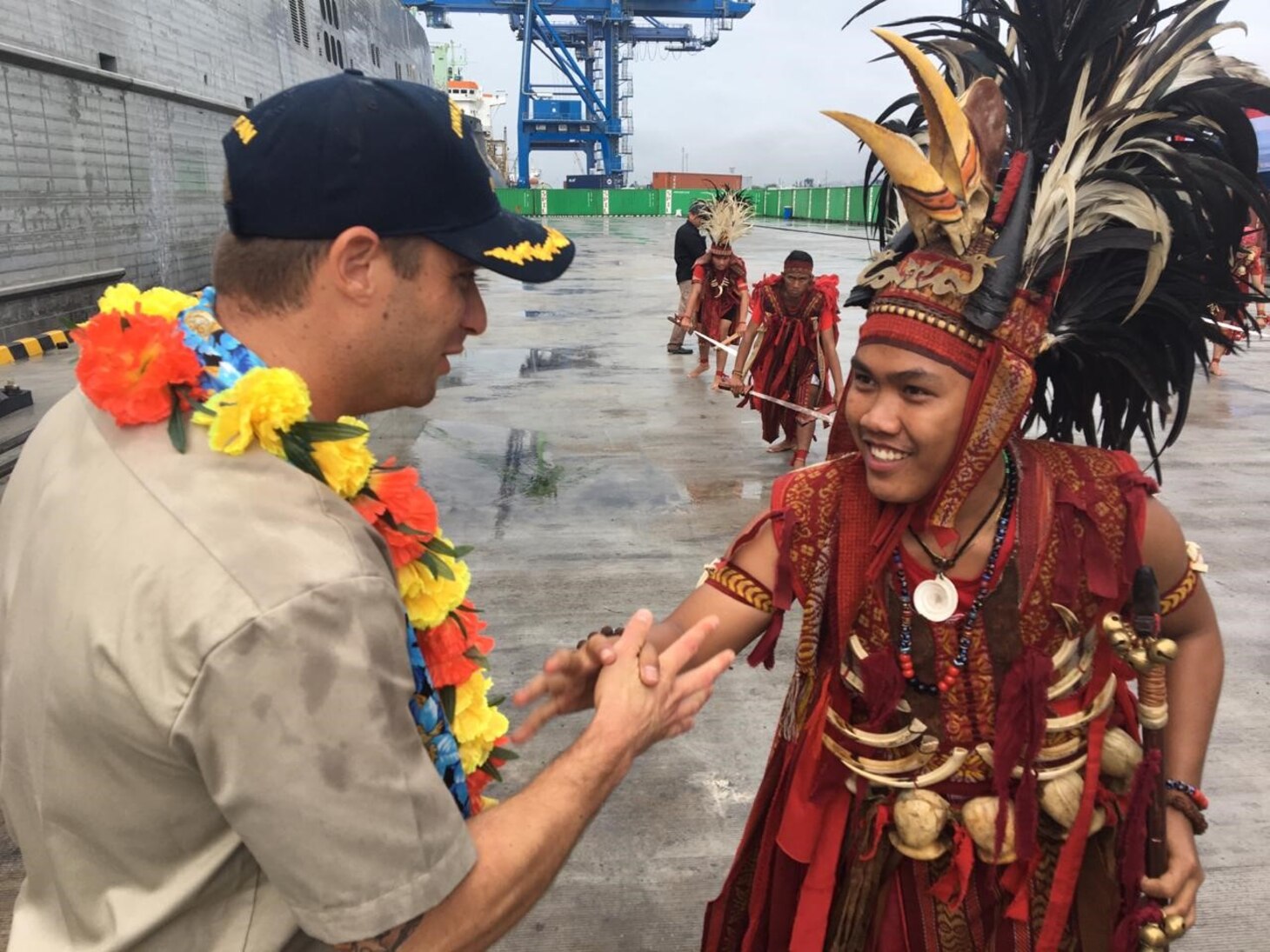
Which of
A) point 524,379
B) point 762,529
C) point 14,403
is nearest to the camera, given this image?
point 762,529

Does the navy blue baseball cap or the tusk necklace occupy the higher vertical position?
the navy blue baseball cap

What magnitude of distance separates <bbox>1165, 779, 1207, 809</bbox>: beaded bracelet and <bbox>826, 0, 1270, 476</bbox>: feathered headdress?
2.48 feet

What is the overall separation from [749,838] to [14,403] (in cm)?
911

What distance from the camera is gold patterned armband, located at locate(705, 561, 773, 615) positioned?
2.07 meters

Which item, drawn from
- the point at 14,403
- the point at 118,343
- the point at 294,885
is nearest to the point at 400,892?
the point at 294,885

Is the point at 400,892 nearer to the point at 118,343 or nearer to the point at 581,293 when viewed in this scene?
the point at 118,343

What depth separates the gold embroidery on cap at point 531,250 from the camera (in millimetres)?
1445

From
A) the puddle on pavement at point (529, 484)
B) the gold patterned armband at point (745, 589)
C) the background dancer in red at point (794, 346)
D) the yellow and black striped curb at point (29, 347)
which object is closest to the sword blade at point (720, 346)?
the background dancer in red at point (794, 346)

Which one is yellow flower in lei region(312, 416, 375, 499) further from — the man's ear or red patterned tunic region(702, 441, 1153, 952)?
red patterned tunic region(702, 441, 1153, 952)

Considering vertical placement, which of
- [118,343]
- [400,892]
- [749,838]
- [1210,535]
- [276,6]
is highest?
[276,6]

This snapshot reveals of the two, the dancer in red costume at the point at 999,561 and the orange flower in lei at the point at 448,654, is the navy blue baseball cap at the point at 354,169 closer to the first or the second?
the orange flower in lei at the point at 448,654

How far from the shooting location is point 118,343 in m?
1.32

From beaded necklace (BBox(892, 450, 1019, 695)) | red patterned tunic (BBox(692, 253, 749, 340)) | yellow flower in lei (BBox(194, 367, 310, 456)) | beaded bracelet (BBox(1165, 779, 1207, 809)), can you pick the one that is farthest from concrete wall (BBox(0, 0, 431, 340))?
beaded bracelet (BBox(1165, 779, 1207, 809))

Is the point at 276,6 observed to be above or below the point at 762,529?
above
